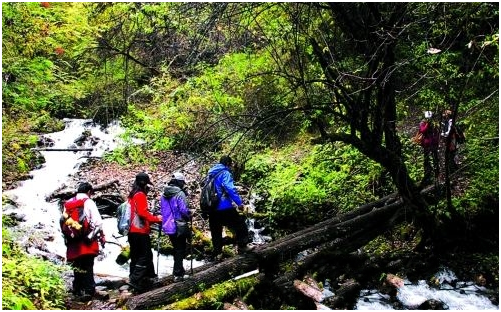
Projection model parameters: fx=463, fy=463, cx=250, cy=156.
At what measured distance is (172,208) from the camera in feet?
24.3

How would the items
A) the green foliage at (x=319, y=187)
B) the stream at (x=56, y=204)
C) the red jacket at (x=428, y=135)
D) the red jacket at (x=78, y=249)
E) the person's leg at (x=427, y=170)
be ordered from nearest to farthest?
the red jacket at (x=78, y=249) < the person's leg at (x=427, y=170) < the stream at (x=56, y=204) < the red jacket at (x=428, y=135) < the green foliage at (x=319, y=187)

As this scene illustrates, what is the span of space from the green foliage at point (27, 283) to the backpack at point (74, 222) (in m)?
0.55

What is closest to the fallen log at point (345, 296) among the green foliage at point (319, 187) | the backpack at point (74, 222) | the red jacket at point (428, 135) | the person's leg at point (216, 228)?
the person's leg at point (216, 228)

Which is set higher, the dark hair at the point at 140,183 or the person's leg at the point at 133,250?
the dark hair at the point at 140,183

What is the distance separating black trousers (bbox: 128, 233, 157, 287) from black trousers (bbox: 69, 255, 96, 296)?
63 centimetres

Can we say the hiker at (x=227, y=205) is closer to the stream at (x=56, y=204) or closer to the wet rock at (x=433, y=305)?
the stream at (x=56, y=204)

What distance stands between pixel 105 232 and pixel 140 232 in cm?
490

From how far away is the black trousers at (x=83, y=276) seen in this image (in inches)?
286

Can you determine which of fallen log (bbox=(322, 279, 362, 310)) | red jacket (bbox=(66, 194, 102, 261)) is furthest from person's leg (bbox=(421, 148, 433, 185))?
red jacket (bbox=(66, 194, 102, 261))

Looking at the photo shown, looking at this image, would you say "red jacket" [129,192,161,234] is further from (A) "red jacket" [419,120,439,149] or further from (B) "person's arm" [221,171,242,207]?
(A) "red jacket" [419,120,439,149]

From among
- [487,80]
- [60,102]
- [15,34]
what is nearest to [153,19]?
[15,34]

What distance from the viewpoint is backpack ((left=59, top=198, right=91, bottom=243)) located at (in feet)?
23.1

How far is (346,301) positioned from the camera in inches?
292

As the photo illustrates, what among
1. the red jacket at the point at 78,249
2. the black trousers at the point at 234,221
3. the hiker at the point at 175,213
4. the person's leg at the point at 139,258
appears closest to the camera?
the red jacket at the point at 78,249
